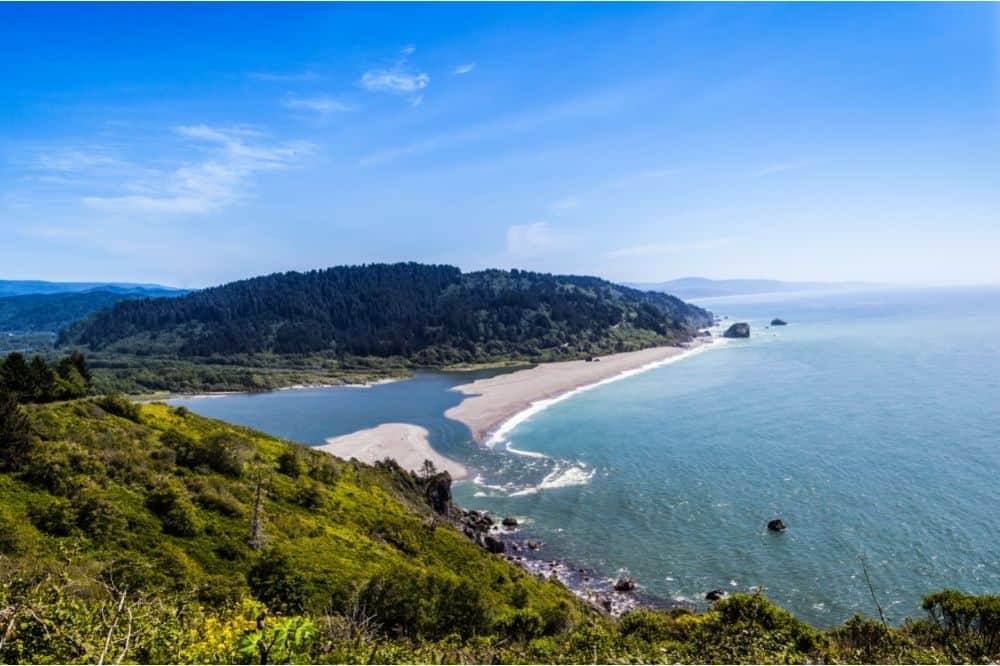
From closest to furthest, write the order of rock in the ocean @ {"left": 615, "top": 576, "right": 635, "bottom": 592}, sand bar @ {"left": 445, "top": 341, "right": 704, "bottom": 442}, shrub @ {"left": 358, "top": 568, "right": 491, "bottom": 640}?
shrub @ {"left": 358, "top": 568, "right": 491, "bottom": 640}
rock in the ocean @ {"left": 615, "top": 576, "right": 635, "bottom": 592}
sand bar @ {"left": 445, "top": 341, "right": 704, "bottom": 442}

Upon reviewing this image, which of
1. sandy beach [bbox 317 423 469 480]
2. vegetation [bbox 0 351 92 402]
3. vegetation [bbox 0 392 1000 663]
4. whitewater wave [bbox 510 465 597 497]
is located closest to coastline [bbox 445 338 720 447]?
sandy beach [bbox 317 423 469 480]

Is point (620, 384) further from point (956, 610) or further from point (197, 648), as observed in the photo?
point (197, 648)

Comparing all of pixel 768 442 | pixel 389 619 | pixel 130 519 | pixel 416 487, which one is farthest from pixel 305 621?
pixel 768 442

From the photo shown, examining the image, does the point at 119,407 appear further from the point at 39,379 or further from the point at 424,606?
the point at 424,606

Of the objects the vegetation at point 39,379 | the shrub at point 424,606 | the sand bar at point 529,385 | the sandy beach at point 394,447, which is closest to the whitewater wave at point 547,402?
the sand bar at point 529,385

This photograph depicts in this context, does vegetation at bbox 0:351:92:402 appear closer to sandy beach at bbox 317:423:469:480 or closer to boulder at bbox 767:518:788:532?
sandy beach at bbox 317:423:469:480

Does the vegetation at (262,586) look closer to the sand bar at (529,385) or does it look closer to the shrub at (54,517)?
the shrub at (54,517)
